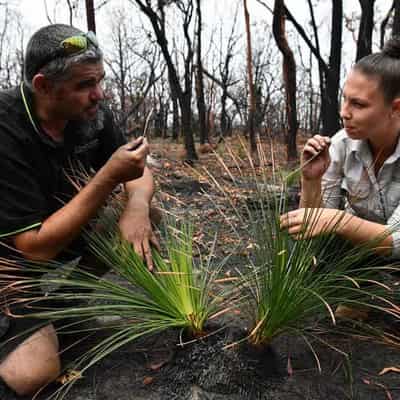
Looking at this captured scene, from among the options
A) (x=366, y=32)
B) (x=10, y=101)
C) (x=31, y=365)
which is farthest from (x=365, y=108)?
(x=366, y=32)

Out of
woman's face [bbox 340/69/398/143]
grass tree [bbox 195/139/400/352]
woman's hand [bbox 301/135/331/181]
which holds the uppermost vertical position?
woman's face [bbox 340/69/398/143]

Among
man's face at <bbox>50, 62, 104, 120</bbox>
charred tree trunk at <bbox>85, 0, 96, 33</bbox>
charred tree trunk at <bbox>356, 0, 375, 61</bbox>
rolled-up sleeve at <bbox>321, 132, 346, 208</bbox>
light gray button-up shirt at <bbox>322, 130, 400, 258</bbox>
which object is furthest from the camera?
charred tree trunk at <bbox>356, 0, 375, 61</bbox>

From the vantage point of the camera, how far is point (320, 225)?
129cm

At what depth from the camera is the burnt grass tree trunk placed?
6.33 metres

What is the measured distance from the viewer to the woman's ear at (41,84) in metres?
1.40

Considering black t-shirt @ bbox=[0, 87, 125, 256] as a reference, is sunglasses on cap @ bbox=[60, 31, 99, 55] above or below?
above

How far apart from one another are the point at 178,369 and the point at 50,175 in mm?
773

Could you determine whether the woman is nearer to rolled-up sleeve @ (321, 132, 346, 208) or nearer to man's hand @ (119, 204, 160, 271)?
rolled-up sleeve @ (321, 132, 346, 208)

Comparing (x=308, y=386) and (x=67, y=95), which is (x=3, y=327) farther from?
(x=308, y=386)

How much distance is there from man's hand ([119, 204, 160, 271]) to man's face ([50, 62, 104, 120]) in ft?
1.21

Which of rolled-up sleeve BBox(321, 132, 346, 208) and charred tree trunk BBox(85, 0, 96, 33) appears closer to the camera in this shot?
rolled-up sleeve BBox(321, 132, 346, 208)

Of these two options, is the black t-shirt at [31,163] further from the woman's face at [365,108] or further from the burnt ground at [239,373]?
the woman's face at [365,108]

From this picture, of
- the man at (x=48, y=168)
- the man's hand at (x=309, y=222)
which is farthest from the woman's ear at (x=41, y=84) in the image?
the man's hand at (x=309, y=222)

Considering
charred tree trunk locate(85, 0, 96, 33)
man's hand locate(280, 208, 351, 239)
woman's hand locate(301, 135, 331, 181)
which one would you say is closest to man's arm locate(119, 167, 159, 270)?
man's hand locate(280, 208, 351, 239)
